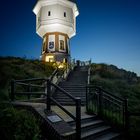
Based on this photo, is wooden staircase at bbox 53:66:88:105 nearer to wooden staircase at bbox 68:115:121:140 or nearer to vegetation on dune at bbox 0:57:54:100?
vegetation on dune at bbox 0:57:54:100

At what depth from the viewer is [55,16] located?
3875 centimetres

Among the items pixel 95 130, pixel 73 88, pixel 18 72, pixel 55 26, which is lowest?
pixel 95 130

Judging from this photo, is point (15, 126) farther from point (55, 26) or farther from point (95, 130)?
point (55, 26)

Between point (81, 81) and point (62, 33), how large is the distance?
18.9m

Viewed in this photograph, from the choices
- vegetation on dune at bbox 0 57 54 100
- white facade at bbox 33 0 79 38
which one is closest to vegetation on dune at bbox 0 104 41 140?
vegetation on dune at bbox 0 57 54 100

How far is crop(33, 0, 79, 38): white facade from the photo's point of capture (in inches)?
1529

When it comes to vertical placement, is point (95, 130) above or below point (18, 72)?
below

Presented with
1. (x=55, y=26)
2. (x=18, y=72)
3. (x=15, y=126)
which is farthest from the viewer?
(x=55, y=26)

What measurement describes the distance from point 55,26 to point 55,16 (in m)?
1.68

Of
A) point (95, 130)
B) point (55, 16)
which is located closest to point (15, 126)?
point (95, 130)

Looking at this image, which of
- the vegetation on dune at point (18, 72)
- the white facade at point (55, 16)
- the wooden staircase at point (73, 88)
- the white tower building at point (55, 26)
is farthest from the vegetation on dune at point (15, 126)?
the white facade at point (55, 16)

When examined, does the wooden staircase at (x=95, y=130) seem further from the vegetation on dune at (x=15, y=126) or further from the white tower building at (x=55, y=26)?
the white tower building at (x=55, y=26)

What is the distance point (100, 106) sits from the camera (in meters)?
11.4

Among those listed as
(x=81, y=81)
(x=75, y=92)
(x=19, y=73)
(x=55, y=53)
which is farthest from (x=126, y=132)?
(x=55, y=53)
